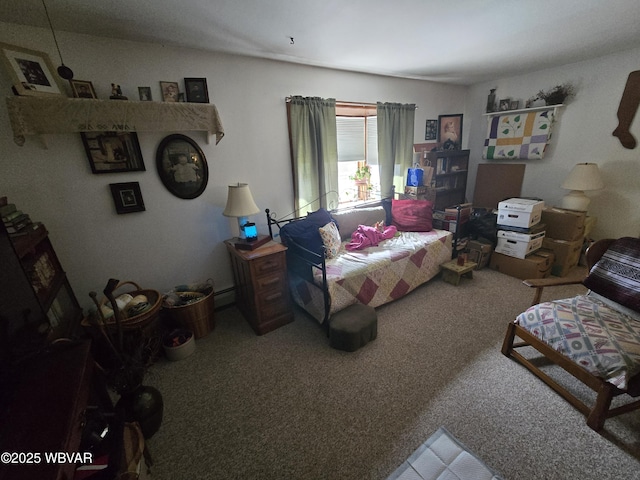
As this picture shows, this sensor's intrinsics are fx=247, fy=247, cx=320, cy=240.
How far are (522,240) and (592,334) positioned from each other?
5.58 ft

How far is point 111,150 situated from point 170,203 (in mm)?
565

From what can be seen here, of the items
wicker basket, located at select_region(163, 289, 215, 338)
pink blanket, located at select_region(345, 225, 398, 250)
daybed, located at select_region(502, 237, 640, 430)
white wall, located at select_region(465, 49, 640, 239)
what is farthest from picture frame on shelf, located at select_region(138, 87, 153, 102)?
white wall, located at select_region(465, 49, 640, 239)

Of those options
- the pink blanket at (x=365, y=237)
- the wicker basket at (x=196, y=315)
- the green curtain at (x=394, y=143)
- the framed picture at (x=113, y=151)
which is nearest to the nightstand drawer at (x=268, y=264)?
the wicker basket at (x=196, y=315)

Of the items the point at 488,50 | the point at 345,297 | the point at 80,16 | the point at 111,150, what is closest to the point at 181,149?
the point at 111,150

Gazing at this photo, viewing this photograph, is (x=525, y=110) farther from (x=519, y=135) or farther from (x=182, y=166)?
(x=182, y=166)

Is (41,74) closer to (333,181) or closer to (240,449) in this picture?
(333,181)

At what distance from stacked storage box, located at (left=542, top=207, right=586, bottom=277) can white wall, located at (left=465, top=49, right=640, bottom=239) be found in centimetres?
49

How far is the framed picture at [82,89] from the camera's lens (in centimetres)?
177

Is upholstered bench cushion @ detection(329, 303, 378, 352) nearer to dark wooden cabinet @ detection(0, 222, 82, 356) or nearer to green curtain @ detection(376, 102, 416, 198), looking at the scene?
dark wooden cabinet @ detection(0, 222, 82, 356)

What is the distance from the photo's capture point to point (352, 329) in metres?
1.99

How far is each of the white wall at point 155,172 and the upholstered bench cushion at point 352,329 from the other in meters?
1.34

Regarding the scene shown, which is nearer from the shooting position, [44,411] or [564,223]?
[44,411]

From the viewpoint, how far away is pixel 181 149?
2.22 metres

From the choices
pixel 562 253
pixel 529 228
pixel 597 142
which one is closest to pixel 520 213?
pixel 529 228
